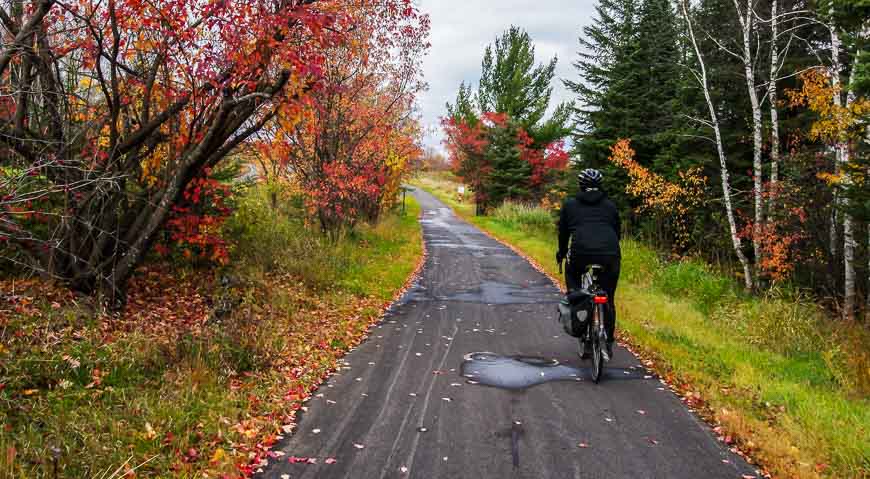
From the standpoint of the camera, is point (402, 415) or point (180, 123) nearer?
point (402, 415)

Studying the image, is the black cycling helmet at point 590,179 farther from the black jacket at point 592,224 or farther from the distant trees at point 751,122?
the distant trees at point 751,122

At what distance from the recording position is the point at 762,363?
782 centimetres

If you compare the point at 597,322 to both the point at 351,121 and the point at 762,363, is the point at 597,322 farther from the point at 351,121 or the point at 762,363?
the point at 351,121

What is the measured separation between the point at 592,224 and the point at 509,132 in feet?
109

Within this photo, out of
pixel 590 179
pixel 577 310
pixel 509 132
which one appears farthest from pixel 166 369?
pixel 509 132

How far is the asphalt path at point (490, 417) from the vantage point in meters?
4.32

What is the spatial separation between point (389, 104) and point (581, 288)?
42.7ft

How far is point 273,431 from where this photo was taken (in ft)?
16.1

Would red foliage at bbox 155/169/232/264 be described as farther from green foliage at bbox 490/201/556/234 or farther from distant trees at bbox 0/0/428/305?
green foliage at bbox 490/201/556/234

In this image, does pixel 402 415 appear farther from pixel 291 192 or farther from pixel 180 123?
pixel 291 192

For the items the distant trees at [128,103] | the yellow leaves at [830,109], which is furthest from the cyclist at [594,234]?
the yellow leaves at [830,109]

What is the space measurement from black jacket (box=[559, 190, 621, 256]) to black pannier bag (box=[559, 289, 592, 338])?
1.57 feet

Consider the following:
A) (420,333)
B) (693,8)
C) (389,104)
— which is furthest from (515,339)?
(693,8)

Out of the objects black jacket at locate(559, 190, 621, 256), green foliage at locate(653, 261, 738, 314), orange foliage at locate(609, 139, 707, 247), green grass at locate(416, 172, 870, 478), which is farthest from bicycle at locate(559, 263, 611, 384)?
orange foliage at locate(609, 139, 707, 247)
